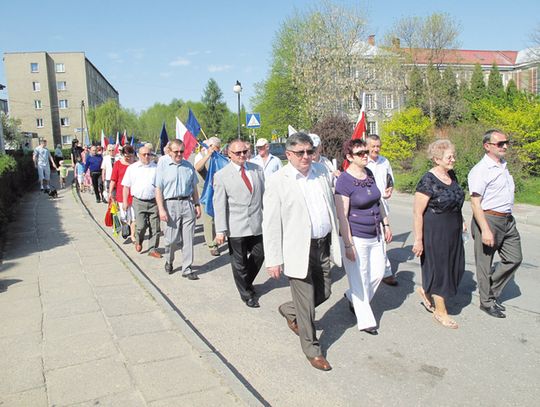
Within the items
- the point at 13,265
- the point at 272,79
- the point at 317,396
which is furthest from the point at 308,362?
the point at 272,79

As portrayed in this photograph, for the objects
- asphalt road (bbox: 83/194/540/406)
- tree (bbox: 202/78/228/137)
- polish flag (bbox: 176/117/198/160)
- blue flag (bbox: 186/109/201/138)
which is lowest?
asphalt road (bbox: 83/194/540/406)

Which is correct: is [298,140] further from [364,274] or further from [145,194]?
[145,194]

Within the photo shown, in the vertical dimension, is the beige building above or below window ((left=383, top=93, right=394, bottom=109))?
above

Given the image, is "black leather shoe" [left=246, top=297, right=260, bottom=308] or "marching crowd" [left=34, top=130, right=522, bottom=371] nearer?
"marching crowd" [left=34, top=130, right=522, bottom=371]

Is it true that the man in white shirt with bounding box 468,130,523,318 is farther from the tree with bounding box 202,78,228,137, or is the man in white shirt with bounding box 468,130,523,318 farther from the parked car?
the tree with bounding box 202,78,228,137

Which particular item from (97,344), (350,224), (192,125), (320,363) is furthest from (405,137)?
(97,344)

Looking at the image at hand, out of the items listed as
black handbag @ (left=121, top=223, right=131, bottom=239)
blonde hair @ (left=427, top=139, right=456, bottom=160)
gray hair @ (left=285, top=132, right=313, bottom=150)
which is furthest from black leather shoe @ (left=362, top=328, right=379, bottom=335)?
black handbag @ (left=121, top=223, right=131, bottom=239)

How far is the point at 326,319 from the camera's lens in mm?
4816

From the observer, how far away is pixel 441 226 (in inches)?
172

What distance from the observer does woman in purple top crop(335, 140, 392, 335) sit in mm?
4410

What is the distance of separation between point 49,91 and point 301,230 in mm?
76997

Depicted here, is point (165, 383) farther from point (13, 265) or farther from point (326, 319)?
point (13, 265)

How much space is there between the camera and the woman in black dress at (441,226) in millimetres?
4348

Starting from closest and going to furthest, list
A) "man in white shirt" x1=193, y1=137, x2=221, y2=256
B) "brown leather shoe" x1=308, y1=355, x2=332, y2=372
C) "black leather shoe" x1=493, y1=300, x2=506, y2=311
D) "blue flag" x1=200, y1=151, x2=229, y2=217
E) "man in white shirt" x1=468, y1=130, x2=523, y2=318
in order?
"brown leather shoe" x1=308, y1=355, x2=332, y2=372 < "man in white shirt" x1=468, y1=130, x2=523, y2=318 < "black leather shoe" x1=493, y1=300, x2=506, y2=311 < "blue flag" x1=200, y1=151, x2=229, y2=217 < "man in white shirt" x1=193, y1=137, x2=221, y2=256
